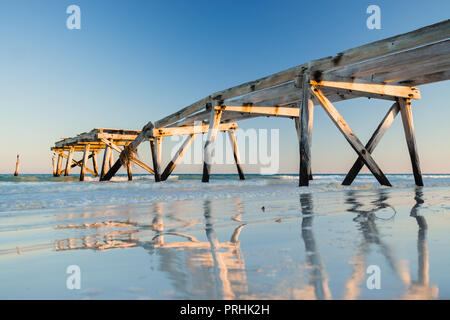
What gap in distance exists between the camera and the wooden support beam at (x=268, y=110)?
418 inches

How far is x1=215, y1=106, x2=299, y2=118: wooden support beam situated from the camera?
10.6 metres

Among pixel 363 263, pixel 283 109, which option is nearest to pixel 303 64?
pixel 283 109

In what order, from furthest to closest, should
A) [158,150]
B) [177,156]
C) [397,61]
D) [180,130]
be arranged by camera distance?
[158,150]
[180,130]
[177,156]
[397,61]

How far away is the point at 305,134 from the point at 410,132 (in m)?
3.25

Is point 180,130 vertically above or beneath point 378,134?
above

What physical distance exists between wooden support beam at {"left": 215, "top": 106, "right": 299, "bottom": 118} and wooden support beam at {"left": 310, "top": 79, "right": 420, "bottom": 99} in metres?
3.40

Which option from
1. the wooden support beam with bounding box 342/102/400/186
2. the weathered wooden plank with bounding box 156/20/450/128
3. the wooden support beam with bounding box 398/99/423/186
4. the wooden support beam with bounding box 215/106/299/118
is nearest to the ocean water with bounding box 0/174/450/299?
the weathered wooden plank with bounding box 156/20/450/128

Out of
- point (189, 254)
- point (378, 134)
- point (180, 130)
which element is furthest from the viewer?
point (180, 130)

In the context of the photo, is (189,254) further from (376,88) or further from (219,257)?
(376,88)

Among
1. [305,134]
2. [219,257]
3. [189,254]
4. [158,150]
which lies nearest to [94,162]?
[158,150]

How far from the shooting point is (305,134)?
7441mm

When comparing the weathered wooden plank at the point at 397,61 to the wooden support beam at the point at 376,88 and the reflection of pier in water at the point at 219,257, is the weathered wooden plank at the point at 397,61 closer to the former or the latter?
the wooden support beam at the point at 376,88

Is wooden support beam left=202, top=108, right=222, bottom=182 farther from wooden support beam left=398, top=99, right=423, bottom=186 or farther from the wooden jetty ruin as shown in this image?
wooden support beam left=398, top=99, right=423, bottom=186

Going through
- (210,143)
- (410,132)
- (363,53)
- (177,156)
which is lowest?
(177,156)
